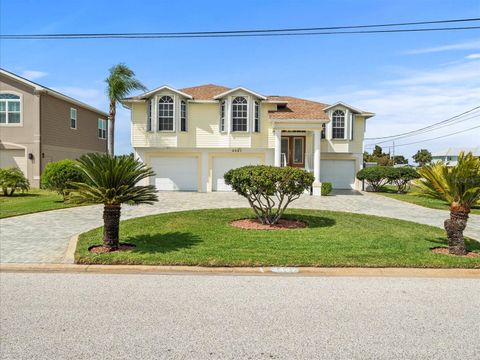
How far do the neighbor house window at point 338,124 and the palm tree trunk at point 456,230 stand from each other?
57.0 ft

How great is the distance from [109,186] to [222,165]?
1600cm

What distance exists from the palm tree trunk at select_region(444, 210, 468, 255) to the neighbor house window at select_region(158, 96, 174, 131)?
17.6 metres

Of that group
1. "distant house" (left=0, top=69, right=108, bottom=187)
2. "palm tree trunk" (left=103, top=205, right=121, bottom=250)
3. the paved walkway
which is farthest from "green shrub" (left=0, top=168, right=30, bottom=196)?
"palm tree trunk" (left=103, top=205, right=121, bottom=250)

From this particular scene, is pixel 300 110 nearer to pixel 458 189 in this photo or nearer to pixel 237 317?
pixel 458 189

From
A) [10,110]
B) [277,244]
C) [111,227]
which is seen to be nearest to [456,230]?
[277,244]

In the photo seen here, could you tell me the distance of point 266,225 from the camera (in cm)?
1001

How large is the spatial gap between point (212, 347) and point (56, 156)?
25472 mm

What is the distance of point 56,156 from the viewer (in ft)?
82.6

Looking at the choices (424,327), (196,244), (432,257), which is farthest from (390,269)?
(196,244)

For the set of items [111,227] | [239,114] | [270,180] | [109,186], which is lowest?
[111,227]

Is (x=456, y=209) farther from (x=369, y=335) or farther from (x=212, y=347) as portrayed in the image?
(x=212, y=347)

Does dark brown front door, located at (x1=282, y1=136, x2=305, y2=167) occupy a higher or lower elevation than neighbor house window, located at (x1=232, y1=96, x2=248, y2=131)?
lower

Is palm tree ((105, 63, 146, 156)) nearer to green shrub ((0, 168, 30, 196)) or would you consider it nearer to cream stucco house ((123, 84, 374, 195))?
cream stucco house ((123, 84, 374, 195))

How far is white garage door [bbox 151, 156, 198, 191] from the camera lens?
23047 millimetres
